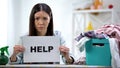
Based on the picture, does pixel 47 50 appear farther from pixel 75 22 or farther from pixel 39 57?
pixel 75 22

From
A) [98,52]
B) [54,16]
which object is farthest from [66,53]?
[54,16]

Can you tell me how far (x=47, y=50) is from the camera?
1.11 meters

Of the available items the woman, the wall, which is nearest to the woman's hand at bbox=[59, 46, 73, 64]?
the woman

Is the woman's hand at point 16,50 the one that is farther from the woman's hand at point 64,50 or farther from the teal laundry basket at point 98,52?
the teal laundry basket at point 98,52

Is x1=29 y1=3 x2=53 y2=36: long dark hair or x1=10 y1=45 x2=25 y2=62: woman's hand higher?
x1=29 y1=3 x2=53 y2=36: long dark hair

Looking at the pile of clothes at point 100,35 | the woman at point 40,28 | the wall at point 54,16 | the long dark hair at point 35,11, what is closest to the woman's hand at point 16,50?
the woman at point 40,28

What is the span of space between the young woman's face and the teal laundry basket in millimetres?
292

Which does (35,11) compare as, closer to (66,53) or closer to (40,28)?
(40,28)

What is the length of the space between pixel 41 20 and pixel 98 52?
0.37m

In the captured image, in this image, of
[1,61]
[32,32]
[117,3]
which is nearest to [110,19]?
[117,3]

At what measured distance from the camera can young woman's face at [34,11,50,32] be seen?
121 centimetres

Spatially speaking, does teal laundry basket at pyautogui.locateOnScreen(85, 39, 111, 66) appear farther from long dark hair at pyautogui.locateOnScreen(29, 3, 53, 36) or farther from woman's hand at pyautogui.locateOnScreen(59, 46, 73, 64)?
long dark hair at pyautogui.locateOnScreen(29, 3, 53, 36)

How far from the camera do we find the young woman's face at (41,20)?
1207mm

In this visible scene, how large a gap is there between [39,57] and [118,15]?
72.0 inches
